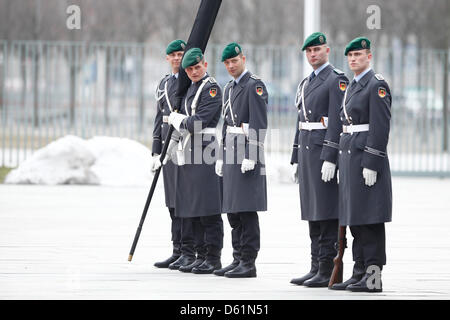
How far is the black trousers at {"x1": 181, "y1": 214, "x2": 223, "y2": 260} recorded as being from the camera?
27.9 ft

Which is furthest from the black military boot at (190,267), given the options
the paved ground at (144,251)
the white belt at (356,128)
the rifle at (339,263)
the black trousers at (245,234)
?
the white belt at (356,128)

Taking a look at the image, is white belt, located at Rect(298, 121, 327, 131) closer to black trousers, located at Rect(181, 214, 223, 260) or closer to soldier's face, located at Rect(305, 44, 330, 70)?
soldier's face, located at Rect(305, 44, 330, 70)

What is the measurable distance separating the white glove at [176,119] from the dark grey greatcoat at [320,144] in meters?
1.02

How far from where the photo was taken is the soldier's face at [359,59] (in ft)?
24.6

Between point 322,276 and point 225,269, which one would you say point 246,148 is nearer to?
point 225,269

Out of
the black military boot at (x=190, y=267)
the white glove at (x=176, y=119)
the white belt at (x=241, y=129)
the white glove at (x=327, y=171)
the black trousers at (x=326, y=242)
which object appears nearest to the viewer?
the white glove at (x=327, y=171)

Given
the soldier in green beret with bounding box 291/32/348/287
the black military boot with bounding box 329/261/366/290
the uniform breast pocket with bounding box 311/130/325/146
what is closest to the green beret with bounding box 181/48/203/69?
the soldier in green beret with bounding box 291/32/348/287

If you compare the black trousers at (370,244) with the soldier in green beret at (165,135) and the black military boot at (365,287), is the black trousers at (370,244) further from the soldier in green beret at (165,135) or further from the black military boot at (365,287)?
the soldier in green beret at (165,135)

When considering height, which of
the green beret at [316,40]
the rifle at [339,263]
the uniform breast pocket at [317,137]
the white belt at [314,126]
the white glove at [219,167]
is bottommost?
the rifle at [339,263]

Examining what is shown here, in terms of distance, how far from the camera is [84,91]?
18.6 metres

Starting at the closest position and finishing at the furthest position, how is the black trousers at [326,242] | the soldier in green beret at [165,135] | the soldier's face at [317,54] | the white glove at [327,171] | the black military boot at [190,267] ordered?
the white glove at [327,171]
the black trousers at [326,242]
the soldier's face at [317,54]
the black military boot at [190,267]
the soldier in green beret at [165,135]

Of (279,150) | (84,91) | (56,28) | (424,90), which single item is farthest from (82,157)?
(56,28)

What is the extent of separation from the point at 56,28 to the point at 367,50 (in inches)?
969

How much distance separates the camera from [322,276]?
305 inches
